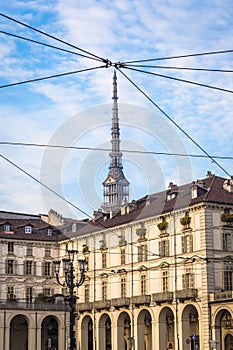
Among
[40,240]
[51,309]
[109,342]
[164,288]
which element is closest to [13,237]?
[40,240]

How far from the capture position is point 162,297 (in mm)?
62500

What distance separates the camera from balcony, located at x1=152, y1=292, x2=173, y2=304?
6188 cm

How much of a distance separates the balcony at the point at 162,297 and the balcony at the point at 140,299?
0.92 metres

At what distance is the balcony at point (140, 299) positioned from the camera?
64.6 metres

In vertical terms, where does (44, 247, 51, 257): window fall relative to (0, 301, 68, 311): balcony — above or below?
above

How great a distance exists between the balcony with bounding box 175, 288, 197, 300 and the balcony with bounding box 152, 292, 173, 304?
929 mm

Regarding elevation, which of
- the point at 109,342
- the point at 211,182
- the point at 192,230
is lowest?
the point at 109,342

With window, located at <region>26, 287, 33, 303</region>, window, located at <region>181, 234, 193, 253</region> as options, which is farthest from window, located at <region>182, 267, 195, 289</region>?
window, located at <region>26, 287, 33, 303</region>

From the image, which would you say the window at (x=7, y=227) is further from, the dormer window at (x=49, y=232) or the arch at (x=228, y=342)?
the arch at (x=228, y=342)

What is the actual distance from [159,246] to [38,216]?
102ft

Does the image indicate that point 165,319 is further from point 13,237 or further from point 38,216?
point 38,216

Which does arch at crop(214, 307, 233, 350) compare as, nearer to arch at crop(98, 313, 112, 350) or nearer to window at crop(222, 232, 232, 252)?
window at crop(222, 232, 232, 252)

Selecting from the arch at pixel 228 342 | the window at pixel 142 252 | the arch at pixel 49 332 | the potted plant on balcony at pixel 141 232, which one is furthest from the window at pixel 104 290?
the arch at pixel 228 342

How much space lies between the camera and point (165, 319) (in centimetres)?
6394
